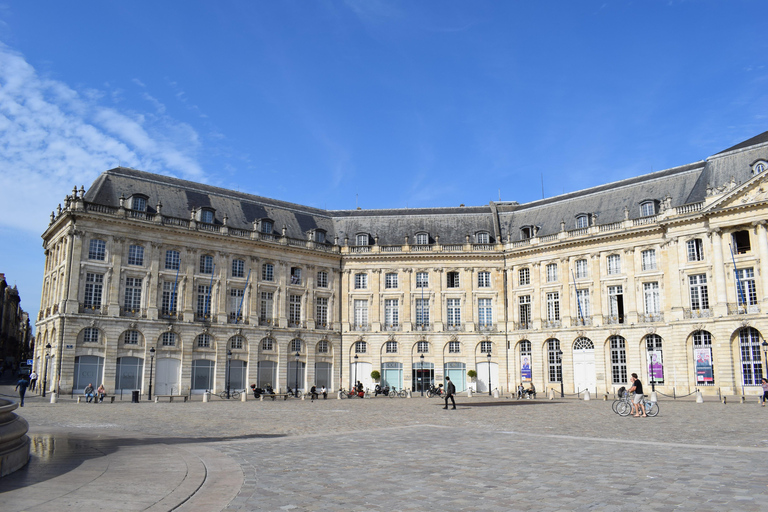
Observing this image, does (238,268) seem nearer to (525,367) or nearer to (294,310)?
(294,310)

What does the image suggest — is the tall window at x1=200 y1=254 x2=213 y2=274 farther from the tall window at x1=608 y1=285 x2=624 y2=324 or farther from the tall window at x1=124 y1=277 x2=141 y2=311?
the tall window at x1=608 y1=285 x2=624 y2=324

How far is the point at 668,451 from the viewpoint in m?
14.0

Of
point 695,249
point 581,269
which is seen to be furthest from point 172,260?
point 695,249

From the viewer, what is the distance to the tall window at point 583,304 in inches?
2003

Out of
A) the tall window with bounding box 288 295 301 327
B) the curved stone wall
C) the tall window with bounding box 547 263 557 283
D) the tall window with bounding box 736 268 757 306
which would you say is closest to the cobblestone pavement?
the curved stone wall

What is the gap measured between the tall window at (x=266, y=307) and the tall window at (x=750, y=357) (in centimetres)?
3581

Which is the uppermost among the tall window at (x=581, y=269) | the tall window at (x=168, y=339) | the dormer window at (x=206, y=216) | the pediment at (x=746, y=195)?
the dormer window at (x=206, y=216)

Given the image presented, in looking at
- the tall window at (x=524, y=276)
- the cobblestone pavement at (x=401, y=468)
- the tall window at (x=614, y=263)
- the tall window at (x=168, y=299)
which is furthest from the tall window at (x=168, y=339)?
the tall window at (x=614, y=263)

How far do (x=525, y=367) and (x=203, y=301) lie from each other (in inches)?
1096

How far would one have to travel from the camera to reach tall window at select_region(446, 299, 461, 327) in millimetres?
56575

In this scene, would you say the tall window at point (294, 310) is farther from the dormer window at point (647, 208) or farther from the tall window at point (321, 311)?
the dormer window at point (647, 208)

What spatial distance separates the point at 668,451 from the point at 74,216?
4229cm

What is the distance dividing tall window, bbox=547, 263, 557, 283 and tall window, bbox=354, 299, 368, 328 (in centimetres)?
1660

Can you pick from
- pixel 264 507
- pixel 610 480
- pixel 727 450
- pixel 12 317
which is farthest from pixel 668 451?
pixel 12 317
